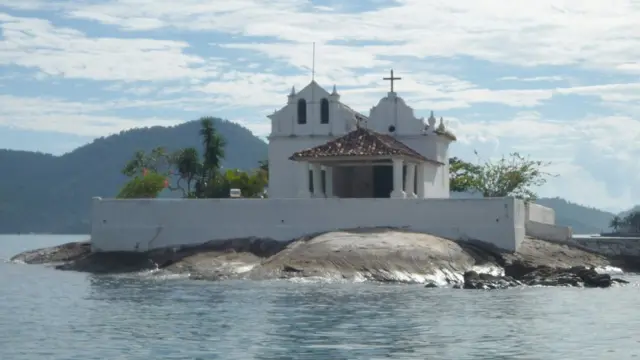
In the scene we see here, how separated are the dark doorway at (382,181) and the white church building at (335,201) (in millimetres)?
48

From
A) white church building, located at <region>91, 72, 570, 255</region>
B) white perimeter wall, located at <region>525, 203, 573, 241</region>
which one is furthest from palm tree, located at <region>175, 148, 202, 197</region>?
white perimeter wall, located at <region>525, 203, 573, 241</region>

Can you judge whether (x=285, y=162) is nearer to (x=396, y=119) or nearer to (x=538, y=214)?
(x=396, y=119)

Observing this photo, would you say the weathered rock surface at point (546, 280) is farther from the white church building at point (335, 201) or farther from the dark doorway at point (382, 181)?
the dark doorway at point (382, 181)

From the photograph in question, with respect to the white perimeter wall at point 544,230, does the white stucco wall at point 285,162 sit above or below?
above

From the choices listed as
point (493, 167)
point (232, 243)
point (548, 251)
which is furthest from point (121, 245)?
point (493, 167)

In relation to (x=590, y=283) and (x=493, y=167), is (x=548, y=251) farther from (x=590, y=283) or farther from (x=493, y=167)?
(x=493, y=167)

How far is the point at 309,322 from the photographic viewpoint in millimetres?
30344

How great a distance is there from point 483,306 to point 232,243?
1643cm

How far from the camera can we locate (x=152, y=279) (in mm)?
45000

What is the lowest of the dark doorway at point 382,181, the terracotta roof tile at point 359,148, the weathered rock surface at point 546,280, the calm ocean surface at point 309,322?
the calm ocean surface at point 309,322

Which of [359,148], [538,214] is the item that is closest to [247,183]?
[359,148]

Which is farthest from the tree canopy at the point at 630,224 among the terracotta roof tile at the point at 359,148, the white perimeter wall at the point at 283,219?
the white perimeter wall at the point at 283,219

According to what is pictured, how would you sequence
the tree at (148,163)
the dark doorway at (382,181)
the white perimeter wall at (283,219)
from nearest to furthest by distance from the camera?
the white perimeter wall at (283,219) < the dark doorway at (382,181) < the tree at (148,163)

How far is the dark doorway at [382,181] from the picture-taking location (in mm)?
56094
